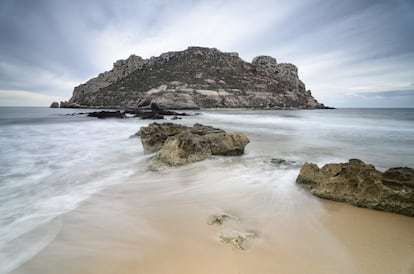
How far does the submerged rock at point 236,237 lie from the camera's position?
2389mm

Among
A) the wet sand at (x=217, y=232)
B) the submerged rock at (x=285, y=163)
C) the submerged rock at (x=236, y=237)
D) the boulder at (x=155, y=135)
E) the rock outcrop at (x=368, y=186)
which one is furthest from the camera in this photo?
the boulder at (x=155, y=135)

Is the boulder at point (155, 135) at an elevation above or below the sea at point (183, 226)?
above

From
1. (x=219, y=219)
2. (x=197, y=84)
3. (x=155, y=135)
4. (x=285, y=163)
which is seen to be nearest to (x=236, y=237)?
(x=219, y=219)

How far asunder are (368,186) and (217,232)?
2496 mm

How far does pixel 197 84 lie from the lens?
6088 centimetres

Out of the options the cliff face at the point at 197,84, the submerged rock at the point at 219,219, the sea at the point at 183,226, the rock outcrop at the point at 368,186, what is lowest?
the sea at the point at 183,226

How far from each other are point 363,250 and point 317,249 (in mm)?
456

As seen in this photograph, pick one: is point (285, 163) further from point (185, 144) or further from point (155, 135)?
point (155, 135)

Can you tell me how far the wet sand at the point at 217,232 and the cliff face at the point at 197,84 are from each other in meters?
53.1

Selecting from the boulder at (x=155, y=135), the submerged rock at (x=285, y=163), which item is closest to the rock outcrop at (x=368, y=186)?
the submerged rock at (x=285, y=163)

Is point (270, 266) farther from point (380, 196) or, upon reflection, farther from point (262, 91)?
point (262, 91)

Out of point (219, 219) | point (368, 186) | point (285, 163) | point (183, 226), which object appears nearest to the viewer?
point (183, 226)

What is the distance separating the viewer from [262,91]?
226 feet

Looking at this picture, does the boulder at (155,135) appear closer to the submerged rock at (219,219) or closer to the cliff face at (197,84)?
the submerged rock at (219,219)
